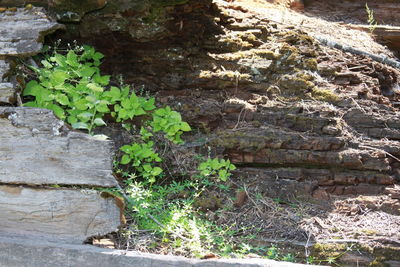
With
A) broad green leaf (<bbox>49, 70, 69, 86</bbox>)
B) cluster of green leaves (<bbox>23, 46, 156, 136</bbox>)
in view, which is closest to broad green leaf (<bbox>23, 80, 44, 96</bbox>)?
cluster of green leaves (<bbox>23, 46, 156, 136</bbox>)

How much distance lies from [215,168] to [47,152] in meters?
1.22

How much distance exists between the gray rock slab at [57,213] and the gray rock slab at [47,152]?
0.08 m

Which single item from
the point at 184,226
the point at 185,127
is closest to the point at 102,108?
the point at 185,127

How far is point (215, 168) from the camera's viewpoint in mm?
3660

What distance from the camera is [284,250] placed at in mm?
3289

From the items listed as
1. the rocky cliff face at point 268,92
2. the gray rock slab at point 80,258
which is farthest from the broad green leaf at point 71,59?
the gray rock slab at point 80,258

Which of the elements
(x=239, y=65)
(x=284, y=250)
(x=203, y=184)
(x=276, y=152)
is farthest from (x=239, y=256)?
(x=239, y=65)

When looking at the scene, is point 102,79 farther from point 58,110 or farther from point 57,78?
point 58,110

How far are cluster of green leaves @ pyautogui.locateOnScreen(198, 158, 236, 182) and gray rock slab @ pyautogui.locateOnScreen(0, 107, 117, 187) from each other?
2.42 feet

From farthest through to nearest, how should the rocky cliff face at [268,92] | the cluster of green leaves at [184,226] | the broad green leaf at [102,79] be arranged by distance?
the broad green leaf at [102,79], the rocky cliff face at [268,92], the cluster of green leaves at [184,226]

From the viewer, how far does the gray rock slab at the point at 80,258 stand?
2943 millimetres

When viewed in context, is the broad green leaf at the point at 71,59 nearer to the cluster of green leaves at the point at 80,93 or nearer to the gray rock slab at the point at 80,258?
the cluster of green leaves at the point at 80,93

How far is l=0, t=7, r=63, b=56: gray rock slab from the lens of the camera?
3589 mm

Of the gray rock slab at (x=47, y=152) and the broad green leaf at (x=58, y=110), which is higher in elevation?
the broad green leaf at (x=58, y=110)
